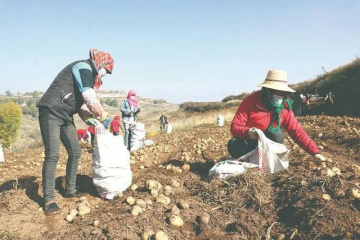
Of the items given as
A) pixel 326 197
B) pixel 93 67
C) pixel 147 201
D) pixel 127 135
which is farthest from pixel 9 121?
pixel 326 197

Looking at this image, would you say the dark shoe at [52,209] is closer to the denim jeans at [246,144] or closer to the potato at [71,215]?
the potato at [71,215]

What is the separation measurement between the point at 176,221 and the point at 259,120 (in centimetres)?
166

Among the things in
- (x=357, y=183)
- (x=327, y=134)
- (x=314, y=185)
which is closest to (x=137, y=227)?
(x=314, y=185)

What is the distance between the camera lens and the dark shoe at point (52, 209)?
2.85 meters

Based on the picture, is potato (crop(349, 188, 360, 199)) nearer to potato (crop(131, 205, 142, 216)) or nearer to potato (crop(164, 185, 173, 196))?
potato (crop(164, 185, 173, 196))

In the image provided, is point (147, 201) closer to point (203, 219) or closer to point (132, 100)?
point (203, 219)

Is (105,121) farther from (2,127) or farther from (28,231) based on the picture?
(2,127)

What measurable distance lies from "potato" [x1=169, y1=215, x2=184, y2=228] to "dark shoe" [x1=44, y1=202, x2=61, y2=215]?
1250 mm

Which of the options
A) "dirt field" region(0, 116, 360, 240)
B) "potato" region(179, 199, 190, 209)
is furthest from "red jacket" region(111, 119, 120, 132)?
"potato" region(179, 199, 190, 209)

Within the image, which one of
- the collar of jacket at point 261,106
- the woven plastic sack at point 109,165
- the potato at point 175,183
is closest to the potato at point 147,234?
the woven plastic sack at point 109,165

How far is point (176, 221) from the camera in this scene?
8.21 feet

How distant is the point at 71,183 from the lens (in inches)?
130

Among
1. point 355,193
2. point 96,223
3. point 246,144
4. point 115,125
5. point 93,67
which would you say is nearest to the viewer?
point 355,193

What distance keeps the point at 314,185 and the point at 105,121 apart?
7.88 feet
